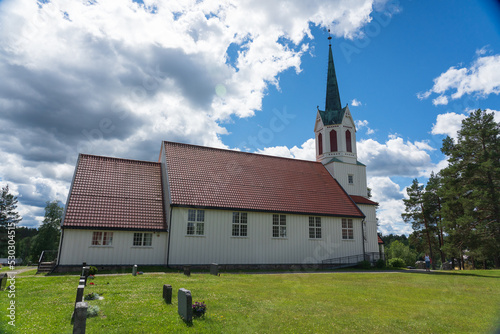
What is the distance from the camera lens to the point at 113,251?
70.2 ft

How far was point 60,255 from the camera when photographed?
20.1 metres

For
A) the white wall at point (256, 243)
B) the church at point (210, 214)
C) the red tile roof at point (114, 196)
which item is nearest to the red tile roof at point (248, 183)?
the church at point (210, 214)

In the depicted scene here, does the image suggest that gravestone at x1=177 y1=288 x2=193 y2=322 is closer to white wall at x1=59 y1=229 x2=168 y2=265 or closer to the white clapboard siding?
white wall at x1=59 y1=229 x2=168 y2=265

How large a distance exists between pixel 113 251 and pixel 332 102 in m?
30.3

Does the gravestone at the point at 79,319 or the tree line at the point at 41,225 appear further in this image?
the tree line at the point at 41,225

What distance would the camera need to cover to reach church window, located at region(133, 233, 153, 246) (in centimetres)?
2233

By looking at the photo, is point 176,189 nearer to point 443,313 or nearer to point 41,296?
point 41,296

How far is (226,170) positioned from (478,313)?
71.3 ft

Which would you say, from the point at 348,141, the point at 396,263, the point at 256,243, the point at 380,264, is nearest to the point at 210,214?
the point at 256,243

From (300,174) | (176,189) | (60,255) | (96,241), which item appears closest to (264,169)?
(300,174)

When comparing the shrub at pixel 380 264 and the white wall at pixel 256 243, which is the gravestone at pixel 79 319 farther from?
the shrub at pixel 380 264

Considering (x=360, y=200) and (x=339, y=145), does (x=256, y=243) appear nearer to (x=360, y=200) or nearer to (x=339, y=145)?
(x=360, y=200)

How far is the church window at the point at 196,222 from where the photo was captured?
923 inches

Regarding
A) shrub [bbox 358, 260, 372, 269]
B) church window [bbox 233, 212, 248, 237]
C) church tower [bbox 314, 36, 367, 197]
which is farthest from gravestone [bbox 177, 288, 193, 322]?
church tower [bbox 314, 36, 367, 197]
